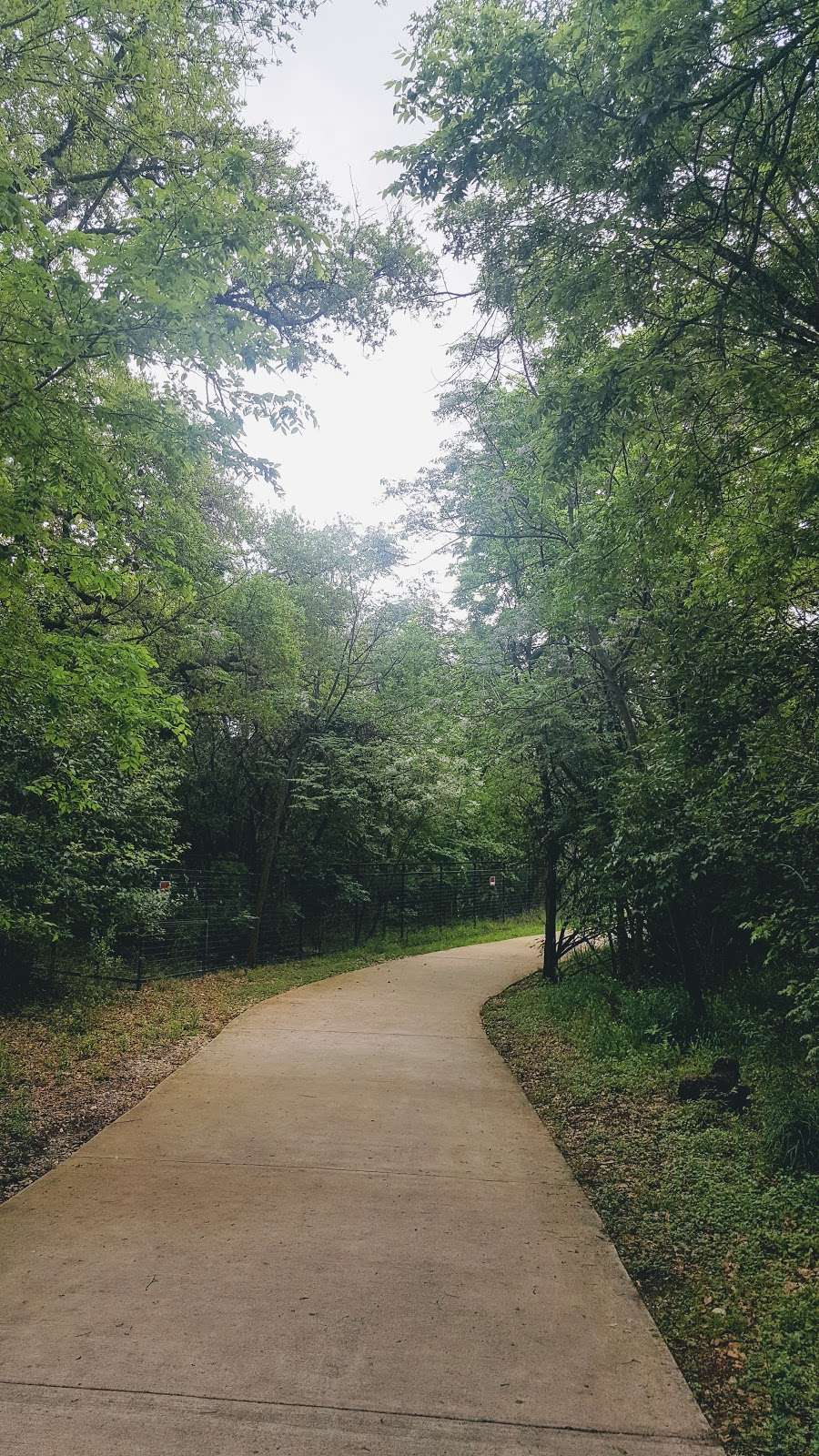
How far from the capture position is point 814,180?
12.5 ft

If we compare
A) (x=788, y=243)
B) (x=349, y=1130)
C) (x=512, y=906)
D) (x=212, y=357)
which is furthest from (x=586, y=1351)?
(x=512, y=906)

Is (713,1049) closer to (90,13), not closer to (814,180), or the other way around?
(814,180)

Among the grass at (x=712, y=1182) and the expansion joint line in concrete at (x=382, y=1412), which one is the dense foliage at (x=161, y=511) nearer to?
the expansion joint line in concrete at (x=382, y=1412)

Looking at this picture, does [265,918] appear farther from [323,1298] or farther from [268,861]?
[323,1298]

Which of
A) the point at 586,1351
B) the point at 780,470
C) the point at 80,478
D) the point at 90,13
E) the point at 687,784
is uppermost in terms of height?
the point at 90,13

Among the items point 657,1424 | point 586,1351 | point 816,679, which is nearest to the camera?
point 657,1424

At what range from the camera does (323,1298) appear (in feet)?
9.37

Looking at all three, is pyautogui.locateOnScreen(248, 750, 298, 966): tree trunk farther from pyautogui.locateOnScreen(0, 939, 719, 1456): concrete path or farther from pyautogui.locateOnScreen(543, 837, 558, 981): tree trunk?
pyautogui.locateOnScreen(0, 939, 719, 1456): concrete path

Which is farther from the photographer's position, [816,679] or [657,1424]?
[816,679]

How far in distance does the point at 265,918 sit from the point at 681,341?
10801 millimetres

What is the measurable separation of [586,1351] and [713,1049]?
3.82 meters

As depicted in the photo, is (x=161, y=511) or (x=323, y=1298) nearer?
(x=323, y=1298)

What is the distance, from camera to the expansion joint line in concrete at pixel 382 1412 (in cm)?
220

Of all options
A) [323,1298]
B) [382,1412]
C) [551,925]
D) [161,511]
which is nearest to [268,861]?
[551,925]
